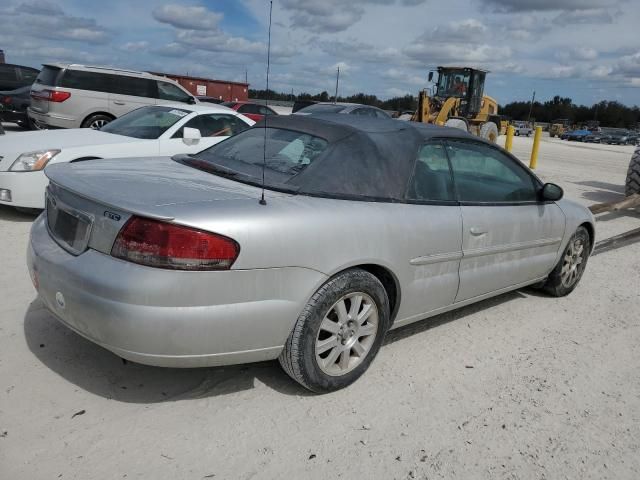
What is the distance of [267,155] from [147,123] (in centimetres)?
440

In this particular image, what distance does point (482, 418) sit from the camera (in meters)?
2.99

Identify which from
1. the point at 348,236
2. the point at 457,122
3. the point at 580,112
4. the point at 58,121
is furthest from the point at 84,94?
the point at 580,112

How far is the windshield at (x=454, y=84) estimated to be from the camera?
68.8ft

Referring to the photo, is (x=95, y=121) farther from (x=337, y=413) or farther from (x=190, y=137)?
(x=337, y=413)

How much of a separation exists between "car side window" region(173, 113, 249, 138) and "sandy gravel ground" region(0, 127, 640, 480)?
3.93 metres

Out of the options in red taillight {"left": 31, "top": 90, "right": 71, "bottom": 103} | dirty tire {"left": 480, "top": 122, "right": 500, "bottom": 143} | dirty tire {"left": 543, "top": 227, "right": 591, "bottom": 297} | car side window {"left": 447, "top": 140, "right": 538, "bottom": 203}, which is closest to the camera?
car side window {"left": 447, "top": 140, "right": 538, "bottom": 203}

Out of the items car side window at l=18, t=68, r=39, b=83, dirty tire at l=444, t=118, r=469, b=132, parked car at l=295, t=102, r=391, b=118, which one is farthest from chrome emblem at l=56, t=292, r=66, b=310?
dirty tire at l=444, t=118, r=469, b=132

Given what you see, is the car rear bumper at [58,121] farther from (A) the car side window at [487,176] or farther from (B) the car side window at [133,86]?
(A) the car side window at [487,176]

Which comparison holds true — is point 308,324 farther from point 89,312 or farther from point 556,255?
point 556,255

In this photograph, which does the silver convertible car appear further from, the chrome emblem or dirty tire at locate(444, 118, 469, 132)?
dirty tire at locate(444, 118, 469, 132)

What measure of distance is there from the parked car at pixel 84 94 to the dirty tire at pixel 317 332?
10.4m

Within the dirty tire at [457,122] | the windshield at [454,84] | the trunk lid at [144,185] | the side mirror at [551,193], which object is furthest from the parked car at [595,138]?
the trunk lid at [144,185]

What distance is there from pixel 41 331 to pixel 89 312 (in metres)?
1.25

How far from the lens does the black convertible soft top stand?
311 centimetres
